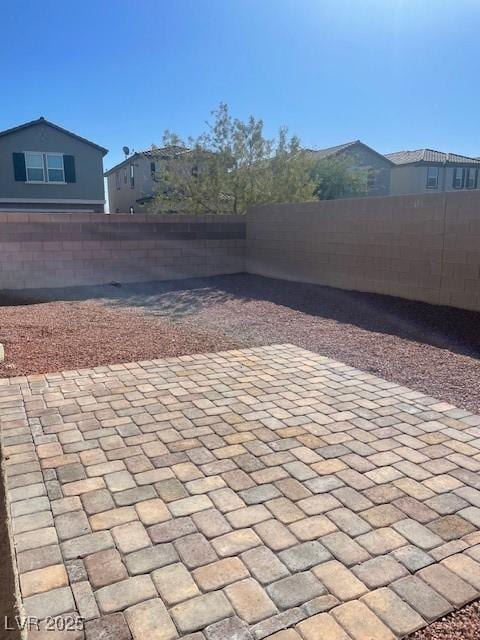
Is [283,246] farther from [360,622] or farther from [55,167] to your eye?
[55,167]

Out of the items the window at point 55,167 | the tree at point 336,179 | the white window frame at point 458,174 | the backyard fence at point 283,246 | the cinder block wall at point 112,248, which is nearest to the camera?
the backyard fence at point 283,246

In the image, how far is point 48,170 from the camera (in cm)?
2555

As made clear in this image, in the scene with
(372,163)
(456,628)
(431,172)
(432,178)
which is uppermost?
(372,163)

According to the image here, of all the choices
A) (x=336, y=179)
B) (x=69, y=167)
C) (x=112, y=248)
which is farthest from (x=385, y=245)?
(x=69, y=167)

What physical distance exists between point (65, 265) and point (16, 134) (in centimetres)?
1657

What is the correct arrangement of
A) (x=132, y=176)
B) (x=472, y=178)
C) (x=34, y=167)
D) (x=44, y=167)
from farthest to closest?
(x=472, y=178)
(x=132, y=176)
(x=44, y=167)
(x=34, y=167)

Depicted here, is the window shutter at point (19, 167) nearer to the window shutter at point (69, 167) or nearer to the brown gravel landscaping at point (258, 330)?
the window shutter at point (69, 167)

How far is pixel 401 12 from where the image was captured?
758 cm

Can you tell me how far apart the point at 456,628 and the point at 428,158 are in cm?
3743

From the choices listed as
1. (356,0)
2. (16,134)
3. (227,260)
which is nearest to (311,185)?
(227,260)

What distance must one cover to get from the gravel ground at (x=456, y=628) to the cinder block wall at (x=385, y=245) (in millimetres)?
5923

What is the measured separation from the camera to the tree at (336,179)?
76.4ft

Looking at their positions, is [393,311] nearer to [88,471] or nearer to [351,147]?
[88,471]

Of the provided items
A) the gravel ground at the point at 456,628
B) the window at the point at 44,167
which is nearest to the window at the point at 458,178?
the window at the point at 44,167
